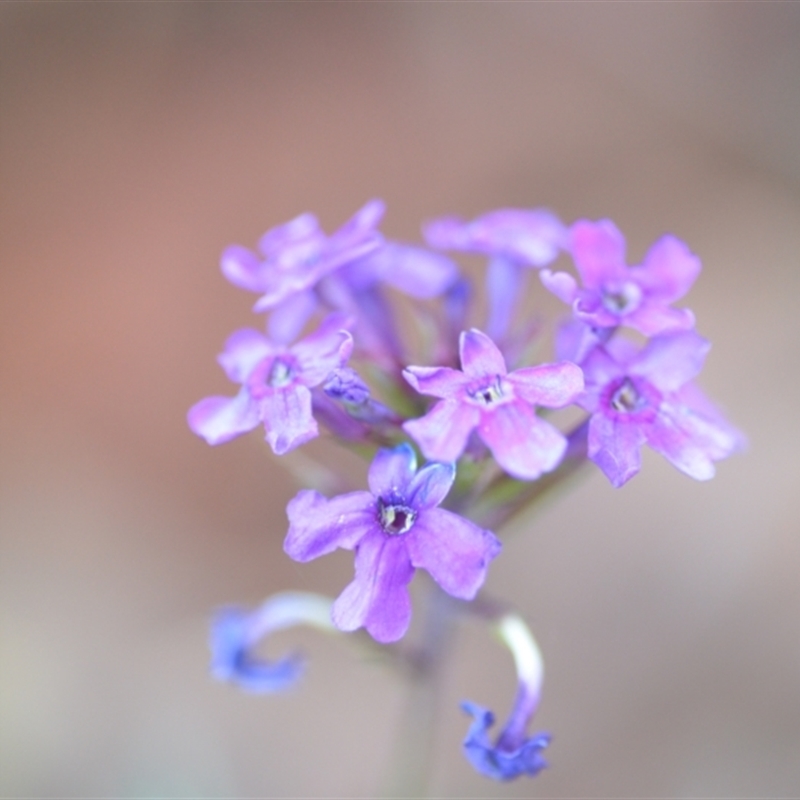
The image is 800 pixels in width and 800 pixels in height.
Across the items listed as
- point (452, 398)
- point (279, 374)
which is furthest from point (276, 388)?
point (452, 398)

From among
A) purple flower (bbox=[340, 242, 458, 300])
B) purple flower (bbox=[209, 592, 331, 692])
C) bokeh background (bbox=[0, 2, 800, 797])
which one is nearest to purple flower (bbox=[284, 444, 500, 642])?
purple flower (bbox=[340, 242, 458, 300])

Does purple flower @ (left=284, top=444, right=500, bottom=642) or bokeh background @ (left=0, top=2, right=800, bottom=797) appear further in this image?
bokeh background @ (left=0, top=2, right=800, bottom=797)

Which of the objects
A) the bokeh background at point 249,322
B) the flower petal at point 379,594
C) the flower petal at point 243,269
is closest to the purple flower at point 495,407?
the flower petal at point 379,594

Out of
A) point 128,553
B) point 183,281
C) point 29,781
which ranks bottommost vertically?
point 29,781

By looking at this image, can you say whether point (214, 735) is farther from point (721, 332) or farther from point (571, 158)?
point (571, 158)

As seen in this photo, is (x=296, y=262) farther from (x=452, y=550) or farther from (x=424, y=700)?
(x=424, y=700)

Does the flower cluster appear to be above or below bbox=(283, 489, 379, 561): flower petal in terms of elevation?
above

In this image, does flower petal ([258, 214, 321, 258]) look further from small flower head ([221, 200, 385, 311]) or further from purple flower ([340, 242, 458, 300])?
purple flower ([340, 242, 458, 300])

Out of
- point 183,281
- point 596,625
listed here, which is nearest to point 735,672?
point 596,625
